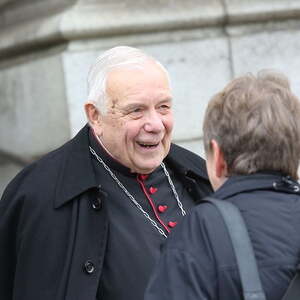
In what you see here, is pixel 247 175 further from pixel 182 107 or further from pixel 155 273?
pixel 182 107

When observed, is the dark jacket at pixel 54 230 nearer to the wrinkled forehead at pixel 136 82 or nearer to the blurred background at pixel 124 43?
the wrinkled forehead at pixel 136 82

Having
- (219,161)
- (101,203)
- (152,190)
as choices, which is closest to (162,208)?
(152,190)

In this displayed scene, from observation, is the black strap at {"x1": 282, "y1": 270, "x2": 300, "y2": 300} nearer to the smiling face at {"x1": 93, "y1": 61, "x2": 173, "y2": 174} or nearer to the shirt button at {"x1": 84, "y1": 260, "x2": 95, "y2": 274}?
the shirt button at {"x1": 84, "y1": 260, "x2": 95, "y2": 274}

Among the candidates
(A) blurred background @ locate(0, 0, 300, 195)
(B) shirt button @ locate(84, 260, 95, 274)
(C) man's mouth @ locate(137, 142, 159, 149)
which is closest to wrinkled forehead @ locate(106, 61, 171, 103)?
(C) man's mouth @ locate(137, 142, 159, 149)

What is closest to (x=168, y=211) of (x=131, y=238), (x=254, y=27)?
(x=131, y=238)

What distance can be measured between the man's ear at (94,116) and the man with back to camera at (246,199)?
0.99 meters

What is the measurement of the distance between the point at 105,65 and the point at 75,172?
0.41 meters

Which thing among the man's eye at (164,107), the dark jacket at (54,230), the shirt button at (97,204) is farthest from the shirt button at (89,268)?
the man's eye at (164,107)

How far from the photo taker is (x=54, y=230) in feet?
11.0

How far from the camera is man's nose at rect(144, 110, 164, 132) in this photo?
11.3 ft

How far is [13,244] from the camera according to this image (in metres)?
3.52

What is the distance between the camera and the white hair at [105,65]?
3.50 metres

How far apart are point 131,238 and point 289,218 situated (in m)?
1.02

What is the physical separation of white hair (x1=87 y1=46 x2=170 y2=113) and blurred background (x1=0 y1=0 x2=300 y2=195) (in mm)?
1608
